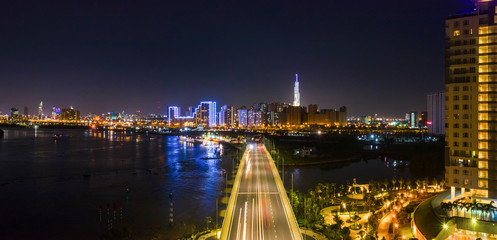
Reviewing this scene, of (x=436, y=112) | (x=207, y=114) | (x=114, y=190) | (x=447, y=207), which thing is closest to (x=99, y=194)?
(x=114, y=190)

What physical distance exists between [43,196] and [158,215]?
6513 millimetres

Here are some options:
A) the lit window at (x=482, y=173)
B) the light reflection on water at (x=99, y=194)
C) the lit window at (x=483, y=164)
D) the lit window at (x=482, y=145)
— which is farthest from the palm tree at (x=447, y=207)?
the light reflection on water at (x=99, y=194)

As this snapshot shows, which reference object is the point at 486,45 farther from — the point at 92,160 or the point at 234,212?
the point at 92,160

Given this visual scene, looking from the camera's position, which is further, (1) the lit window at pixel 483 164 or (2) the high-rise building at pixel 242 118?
(2) the high-rise building at pixel 242 118

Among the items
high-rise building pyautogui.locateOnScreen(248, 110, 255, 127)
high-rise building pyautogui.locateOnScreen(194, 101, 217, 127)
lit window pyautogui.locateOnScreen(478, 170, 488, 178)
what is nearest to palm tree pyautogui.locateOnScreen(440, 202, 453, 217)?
lit window pyautogui.locateOnScreen(478, 170, 488, 178)

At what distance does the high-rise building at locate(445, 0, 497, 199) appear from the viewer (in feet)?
36.2

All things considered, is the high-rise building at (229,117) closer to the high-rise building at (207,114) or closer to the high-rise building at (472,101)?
the high-rise building at (207,114)

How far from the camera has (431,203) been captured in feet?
35.9

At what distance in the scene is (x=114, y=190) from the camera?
57.2ft

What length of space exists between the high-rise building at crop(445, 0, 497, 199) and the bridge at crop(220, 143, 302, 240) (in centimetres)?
539

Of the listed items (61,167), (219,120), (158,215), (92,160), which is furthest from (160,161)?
(219,120)

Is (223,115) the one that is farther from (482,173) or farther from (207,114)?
(482,173)

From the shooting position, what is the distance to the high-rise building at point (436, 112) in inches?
1944

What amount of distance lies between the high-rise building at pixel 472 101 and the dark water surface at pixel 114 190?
8.12 metres
